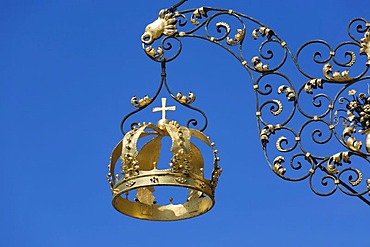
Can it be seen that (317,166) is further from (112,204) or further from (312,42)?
(112,204)

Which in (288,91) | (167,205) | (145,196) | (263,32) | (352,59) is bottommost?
(167,205)

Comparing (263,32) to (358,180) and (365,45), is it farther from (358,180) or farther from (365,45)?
(358,180)

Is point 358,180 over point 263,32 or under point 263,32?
under

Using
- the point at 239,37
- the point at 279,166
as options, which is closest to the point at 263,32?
the point at 239,37

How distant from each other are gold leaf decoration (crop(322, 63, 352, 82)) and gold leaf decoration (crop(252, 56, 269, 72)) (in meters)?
0.45

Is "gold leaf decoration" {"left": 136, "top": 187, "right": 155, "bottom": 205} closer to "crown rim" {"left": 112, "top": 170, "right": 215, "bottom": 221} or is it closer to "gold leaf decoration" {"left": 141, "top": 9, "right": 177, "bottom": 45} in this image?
"crown rim" {"left": 112, "top": 170, "right": 215, "bottom": 221}

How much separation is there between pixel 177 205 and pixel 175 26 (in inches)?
58.8

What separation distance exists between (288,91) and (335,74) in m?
0.37

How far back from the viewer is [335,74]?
414 inches

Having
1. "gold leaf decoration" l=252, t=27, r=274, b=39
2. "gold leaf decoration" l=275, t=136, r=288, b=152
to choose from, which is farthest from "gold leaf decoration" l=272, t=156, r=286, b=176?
"gold leaf decoration" l=252, t=27, r=274, b=39

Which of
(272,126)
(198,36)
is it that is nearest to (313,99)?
(272,126)

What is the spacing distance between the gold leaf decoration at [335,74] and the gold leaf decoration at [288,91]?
27cm

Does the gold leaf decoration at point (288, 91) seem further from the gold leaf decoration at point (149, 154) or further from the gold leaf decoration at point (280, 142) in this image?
the gold leaf decoration at point (149, 154)

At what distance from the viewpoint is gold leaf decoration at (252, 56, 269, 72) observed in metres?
10.7
